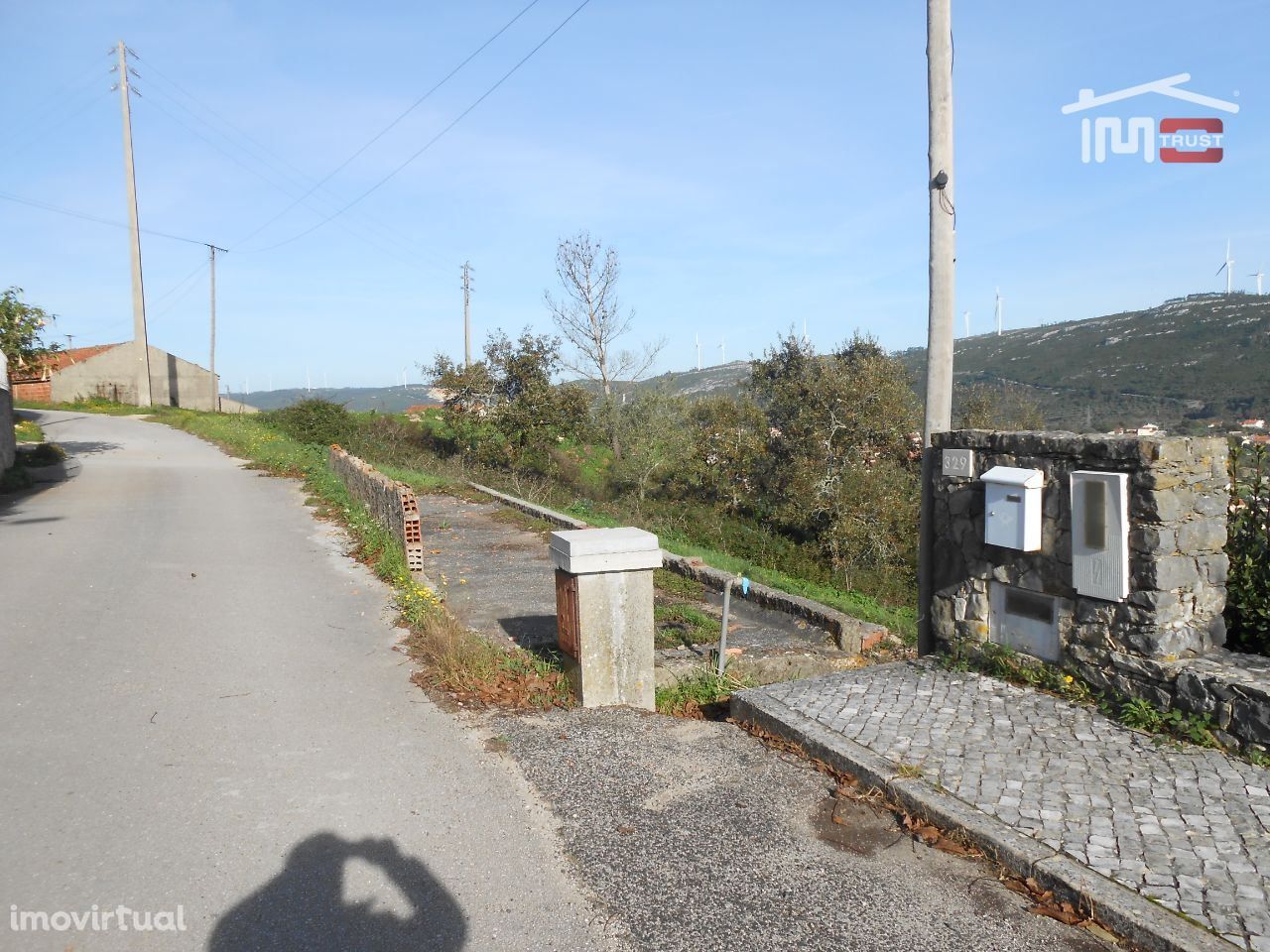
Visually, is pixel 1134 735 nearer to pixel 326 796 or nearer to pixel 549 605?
pixel 326 796

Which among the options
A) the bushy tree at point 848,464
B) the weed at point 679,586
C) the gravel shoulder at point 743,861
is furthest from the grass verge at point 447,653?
the bushy tree at point 848,464

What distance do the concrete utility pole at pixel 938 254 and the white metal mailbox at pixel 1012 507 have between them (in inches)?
33.7

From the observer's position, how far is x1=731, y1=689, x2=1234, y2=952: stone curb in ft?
9.70

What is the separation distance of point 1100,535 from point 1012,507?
0.57 metres

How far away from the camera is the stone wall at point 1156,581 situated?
14.9 feet

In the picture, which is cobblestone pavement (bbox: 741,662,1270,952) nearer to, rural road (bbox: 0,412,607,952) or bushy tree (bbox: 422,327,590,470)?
rural road (bbox: 0,412,607,952)

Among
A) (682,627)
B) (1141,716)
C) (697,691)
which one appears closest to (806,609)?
(682,627)

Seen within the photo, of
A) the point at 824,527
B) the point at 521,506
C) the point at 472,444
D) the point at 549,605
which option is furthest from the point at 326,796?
the point at 472,444

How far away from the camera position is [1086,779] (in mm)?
4086

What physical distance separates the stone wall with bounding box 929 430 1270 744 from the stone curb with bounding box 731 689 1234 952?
1.62 meters

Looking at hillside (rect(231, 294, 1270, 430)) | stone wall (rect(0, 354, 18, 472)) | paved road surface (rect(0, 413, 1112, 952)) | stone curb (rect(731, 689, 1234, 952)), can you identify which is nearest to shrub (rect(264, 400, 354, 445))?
hillside (rect(231, 294, 1270, 430))

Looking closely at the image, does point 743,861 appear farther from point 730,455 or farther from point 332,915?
point 730,455

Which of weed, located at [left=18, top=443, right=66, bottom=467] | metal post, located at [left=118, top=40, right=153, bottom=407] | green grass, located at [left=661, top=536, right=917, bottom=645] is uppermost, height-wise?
metal post, located at [left=118, top=40, right=153, bottom=407]

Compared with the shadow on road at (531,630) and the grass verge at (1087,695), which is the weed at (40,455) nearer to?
the shadow on road at (531,630)
